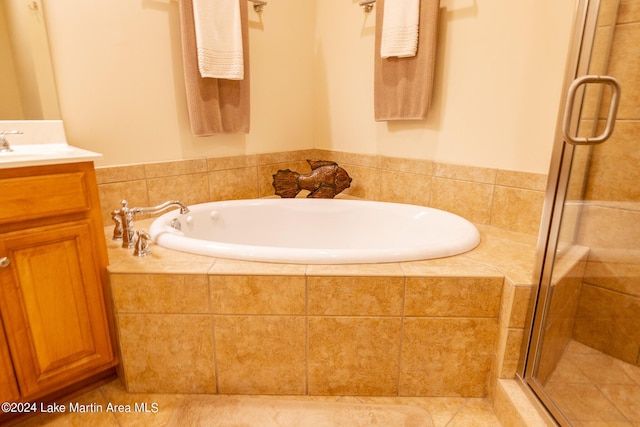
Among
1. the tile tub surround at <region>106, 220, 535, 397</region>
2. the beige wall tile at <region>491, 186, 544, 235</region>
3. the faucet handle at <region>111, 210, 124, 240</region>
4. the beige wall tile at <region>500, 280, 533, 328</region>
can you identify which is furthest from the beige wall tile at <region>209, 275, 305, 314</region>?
the beige wall tile at <region>491, 186, 544, 235</region>

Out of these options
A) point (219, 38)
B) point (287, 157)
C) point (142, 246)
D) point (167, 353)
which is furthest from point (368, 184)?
point (167, 353)

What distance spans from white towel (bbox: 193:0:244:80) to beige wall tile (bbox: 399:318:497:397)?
4.94 feet

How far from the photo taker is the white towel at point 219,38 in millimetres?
1833

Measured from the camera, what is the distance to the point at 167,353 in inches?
52.7

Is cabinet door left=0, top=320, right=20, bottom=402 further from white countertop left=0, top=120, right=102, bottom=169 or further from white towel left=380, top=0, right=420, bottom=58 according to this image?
white towel left=380, top=0, right=420, bottom=58

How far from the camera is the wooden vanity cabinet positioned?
3.65 ft

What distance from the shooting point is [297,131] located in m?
2.53

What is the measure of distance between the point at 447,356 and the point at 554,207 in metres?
0.62

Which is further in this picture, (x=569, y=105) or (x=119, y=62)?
(x=119, y=62)

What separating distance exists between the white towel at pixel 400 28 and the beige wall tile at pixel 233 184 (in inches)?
41.5

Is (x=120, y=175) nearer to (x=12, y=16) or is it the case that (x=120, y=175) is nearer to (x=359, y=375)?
(x=12, y=16)

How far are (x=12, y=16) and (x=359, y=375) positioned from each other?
75.4 inches

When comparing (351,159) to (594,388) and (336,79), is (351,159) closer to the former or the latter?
(336,79)

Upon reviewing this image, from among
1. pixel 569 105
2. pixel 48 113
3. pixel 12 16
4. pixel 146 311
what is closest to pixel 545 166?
pixel 569 105
